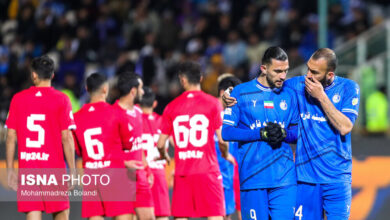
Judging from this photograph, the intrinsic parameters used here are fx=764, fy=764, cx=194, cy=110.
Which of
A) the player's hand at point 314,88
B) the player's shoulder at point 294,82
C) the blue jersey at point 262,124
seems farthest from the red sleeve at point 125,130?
the player's hand at point 314,88

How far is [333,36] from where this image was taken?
1909 centimetres

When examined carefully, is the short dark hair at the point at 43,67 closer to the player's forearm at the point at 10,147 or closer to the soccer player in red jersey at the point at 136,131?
the player's forearm at the point at 10,147

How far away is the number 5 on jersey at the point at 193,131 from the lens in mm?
9977

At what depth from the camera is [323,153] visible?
794 centimetres

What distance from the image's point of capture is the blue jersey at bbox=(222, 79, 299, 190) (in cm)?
792

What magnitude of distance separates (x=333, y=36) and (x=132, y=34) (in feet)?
17.0

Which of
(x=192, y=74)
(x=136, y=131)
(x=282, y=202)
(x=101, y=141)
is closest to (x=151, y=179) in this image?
(x=136, y=131)

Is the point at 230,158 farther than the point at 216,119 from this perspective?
Yes

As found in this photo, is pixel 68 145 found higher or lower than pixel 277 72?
lower

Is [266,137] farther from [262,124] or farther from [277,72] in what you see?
[277,72]

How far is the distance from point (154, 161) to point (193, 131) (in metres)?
1.28

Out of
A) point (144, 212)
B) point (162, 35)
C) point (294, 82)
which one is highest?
point (162, 35)

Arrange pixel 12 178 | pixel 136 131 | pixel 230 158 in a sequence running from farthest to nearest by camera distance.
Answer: pixel 230 158
pixel 136 131
pixel 12 178

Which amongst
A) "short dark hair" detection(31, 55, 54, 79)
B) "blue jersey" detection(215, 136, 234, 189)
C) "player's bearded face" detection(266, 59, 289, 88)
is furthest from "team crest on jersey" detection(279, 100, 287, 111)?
"blue jersey" detection(215, 136, 234, 189)
